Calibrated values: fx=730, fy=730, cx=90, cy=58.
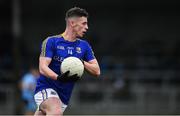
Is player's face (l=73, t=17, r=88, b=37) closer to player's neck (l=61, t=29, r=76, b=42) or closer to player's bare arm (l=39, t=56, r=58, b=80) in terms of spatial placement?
player's neck (l=61, t=29, r=76, b=42)

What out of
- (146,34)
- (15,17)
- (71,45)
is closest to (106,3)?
(146,34)

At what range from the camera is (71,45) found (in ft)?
32.6

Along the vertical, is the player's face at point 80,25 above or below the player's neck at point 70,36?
above

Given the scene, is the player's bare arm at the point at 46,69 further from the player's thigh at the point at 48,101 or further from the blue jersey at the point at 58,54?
the player's thigh at the point at 48,101

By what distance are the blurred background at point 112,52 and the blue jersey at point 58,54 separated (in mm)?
14865

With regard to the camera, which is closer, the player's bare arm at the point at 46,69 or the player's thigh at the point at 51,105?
the player's bare arm at the point at 46,69

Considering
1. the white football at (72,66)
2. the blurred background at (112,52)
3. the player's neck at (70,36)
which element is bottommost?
the blurred background at (112,52)

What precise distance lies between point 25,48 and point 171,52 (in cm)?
638

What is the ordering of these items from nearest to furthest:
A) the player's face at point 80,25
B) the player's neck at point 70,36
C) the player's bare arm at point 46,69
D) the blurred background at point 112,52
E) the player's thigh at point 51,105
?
the player's bare arm at point 46,69, the player's thigh at point 51,105, the player's face at point 80,25, the player's neck at point 70,36, the blurred background at point 112,52

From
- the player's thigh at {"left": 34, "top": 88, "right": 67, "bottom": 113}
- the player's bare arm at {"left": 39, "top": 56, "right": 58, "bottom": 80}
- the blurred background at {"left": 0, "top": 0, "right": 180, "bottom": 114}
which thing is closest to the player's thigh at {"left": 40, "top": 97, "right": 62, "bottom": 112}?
the player's thigh at {"left": 34, "top": 88, "right": 67, "bottom": 113}

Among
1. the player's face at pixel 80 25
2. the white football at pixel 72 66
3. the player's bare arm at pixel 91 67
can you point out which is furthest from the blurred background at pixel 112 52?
the white football at pixel 72 66

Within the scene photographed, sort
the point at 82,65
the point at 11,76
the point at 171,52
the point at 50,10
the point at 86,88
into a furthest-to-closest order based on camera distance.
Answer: the point at 50,10 → the point at 171,52 → the point at 11,76 → the point at 86,88 → the point at 82,65

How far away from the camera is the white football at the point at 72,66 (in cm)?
945

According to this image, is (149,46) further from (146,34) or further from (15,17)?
(15,17)
